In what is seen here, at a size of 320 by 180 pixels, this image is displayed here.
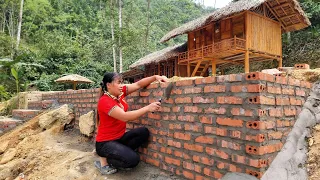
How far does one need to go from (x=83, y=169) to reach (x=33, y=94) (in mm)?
4977

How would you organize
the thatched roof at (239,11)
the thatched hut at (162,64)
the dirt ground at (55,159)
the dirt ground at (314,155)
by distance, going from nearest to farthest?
the dirt ground at (314,155), the dirt ground at (55,159), the thatched roof at (239,11), the thatched hut at (162,64)

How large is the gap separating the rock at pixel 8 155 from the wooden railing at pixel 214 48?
332 inches

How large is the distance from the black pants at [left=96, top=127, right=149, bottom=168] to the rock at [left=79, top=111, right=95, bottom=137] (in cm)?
161

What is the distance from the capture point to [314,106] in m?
2.49

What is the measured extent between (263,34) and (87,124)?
9487 mm

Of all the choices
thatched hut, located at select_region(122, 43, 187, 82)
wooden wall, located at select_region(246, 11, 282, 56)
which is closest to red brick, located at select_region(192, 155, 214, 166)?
wooden wall, located at select_region(246, 11, 282, 56)

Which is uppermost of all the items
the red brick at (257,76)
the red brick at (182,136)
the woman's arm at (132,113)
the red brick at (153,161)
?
the red brick at (257,76)

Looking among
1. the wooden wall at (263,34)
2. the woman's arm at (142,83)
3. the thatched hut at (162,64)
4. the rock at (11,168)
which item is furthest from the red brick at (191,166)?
the thatched hut at (162,64)

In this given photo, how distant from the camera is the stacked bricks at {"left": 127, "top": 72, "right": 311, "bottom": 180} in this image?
194cm

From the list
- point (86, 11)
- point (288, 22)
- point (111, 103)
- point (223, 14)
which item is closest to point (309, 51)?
point (288, 22)

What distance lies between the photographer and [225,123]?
2.16m

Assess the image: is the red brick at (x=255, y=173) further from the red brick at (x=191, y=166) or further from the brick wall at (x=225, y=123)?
the red brick at (x=191, y=166)

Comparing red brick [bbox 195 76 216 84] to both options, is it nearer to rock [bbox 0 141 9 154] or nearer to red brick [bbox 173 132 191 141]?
red brick [bbox 173 132 191 141]

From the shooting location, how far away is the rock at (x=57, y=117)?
5422 mm
